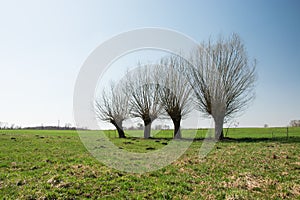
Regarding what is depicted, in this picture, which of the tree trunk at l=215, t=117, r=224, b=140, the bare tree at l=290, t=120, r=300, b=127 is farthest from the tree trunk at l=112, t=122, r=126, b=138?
the bare tree at l=290, t=120, r=300, b=127

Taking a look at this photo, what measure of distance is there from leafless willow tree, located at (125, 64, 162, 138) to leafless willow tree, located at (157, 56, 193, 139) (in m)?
2.38

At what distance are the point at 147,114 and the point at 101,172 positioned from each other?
2976cm

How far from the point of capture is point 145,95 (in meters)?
39.3

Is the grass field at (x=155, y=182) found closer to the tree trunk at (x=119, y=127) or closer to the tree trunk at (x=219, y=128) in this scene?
the tree trunk at (x=219, y=128)

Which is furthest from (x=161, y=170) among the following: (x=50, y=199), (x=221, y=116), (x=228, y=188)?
(x=221, y=116)

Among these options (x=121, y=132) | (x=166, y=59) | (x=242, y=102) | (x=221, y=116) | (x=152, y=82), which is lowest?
(x=121, y=132)

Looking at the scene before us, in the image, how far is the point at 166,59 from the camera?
36.8m

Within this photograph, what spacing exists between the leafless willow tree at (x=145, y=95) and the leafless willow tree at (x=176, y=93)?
238 cm

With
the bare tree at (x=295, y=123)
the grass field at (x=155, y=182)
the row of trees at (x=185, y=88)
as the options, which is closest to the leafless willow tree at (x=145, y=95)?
the row of trees at (x=185, y=88)

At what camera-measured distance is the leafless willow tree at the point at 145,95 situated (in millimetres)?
38562

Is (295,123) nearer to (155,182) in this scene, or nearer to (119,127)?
(119,127)

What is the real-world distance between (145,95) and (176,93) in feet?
20.6

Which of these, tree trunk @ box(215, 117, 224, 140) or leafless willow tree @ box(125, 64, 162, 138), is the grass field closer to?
tree trunk @ box(215, 117, 224, 140)

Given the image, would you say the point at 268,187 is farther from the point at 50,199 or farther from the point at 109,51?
the point at 109,51
